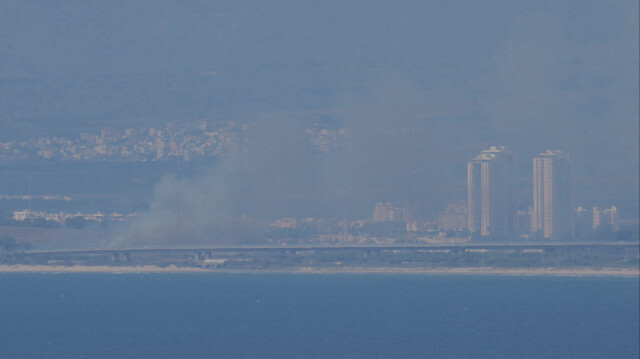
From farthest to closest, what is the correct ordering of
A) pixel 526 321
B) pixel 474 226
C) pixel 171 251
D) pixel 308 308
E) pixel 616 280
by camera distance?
pixel 474 226 < pixel 171 251 < pixel 616 280 < pixel 308 308 < pixel 526 321

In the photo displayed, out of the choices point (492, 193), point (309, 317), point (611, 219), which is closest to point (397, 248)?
point (492, 193)

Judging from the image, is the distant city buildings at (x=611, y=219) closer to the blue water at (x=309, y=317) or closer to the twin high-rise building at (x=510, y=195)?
the twin high-rise building at (x=510, y=195)

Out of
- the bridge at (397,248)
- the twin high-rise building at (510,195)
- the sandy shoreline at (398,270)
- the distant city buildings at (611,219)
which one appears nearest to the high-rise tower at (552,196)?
the twin high-rise building at (510,195)

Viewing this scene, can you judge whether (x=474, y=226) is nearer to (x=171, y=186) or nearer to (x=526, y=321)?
(x=171, y=186)

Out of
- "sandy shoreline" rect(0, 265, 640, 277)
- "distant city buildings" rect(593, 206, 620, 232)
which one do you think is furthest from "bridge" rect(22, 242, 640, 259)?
"distant city buildings" rect(593, 206, 620, 232)

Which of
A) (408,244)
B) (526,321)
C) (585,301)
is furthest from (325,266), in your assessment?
(526,321)
